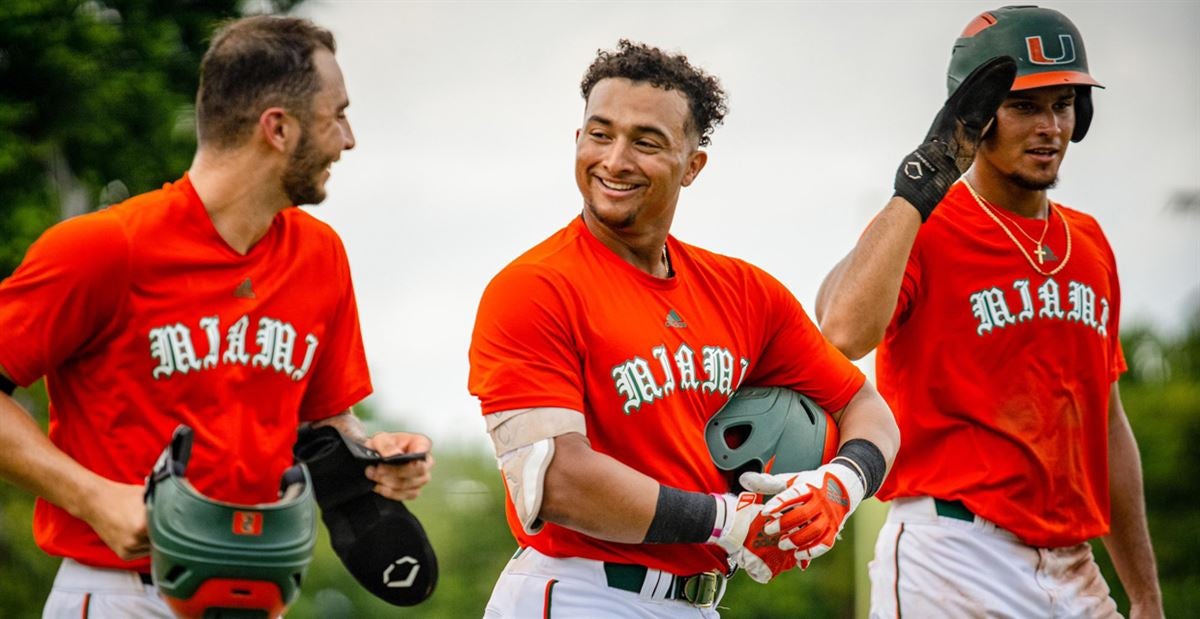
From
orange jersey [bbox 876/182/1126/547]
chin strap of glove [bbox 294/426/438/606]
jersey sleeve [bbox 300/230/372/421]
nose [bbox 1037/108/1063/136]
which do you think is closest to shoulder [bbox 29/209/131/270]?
jersey sleeve [bbox 300/230/372/421]

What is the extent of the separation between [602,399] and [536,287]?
0.39 m

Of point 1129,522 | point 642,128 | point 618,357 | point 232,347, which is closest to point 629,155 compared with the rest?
point 642,128

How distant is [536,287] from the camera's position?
15.1ft

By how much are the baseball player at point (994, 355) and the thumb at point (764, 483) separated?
998 mm

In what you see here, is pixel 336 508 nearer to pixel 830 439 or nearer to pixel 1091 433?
pixel 830 439

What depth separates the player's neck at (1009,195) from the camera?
6043 mm

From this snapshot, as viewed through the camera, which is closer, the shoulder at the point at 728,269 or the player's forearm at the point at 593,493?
the player's forearm at the point at 593,493

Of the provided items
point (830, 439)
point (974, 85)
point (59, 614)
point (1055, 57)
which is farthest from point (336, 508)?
point (1055, 57)

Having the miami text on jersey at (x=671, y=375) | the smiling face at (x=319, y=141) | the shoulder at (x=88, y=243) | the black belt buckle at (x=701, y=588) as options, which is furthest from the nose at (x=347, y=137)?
the black belt buckle at (x=701, y=588)

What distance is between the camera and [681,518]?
445cm

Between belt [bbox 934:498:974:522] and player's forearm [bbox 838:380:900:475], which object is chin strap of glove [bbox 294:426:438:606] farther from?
belt [bbox 934:498:974:522]

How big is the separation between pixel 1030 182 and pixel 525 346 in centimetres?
243

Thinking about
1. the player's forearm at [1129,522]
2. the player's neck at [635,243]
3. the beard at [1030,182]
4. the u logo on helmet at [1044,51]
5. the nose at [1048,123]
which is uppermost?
the u logo on helmet at [1044,51]

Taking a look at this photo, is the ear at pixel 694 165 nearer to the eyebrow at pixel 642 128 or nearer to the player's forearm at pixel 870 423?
the eyebrow at pixel 642 128
